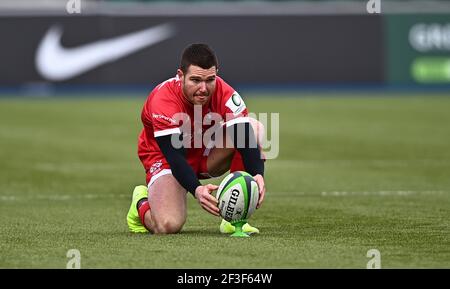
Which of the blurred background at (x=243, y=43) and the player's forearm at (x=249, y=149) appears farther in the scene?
the blurred background at (x=243, y=43)

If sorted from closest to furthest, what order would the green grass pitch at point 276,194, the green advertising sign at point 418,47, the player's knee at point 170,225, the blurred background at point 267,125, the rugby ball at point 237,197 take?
1. the green grass pitch at point 276,194
2. the blurred background at point 267,125
3. the rugby ball at point 237,197
4. the player's knee at point 170,225
5. the green advertising sign at point 418,47

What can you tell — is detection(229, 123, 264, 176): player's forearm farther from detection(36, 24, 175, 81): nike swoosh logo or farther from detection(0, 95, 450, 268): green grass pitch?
detection(36, 24, 175, 81): nike swoosh logo

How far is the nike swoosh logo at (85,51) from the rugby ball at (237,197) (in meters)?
19.2

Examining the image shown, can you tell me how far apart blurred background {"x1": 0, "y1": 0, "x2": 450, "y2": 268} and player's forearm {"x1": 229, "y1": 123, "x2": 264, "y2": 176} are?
20.2 inches

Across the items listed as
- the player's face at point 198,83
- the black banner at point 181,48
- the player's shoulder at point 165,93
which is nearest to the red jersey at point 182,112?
the player's shoulder at point 165,93

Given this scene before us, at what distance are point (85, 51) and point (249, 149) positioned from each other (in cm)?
1911

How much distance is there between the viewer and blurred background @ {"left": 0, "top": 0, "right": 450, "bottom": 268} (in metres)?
7.70

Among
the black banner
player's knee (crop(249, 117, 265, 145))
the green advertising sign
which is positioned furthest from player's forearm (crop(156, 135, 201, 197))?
the green advertising sign

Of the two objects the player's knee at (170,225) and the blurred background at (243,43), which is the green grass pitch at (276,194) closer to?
the player's knee at (170,225)

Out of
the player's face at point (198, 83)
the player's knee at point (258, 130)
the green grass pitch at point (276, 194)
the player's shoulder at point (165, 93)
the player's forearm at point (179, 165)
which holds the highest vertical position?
the player's face at point (198, 83)

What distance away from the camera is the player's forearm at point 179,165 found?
8000 millimetres

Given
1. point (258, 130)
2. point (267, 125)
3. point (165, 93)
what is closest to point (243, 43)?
point (267, 125)

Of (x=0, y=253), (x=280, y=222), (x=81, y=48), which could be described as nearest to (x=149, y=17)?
(x=81, y=48)

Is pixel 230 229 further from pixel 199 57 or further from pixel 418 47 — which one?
pixel 418 47
